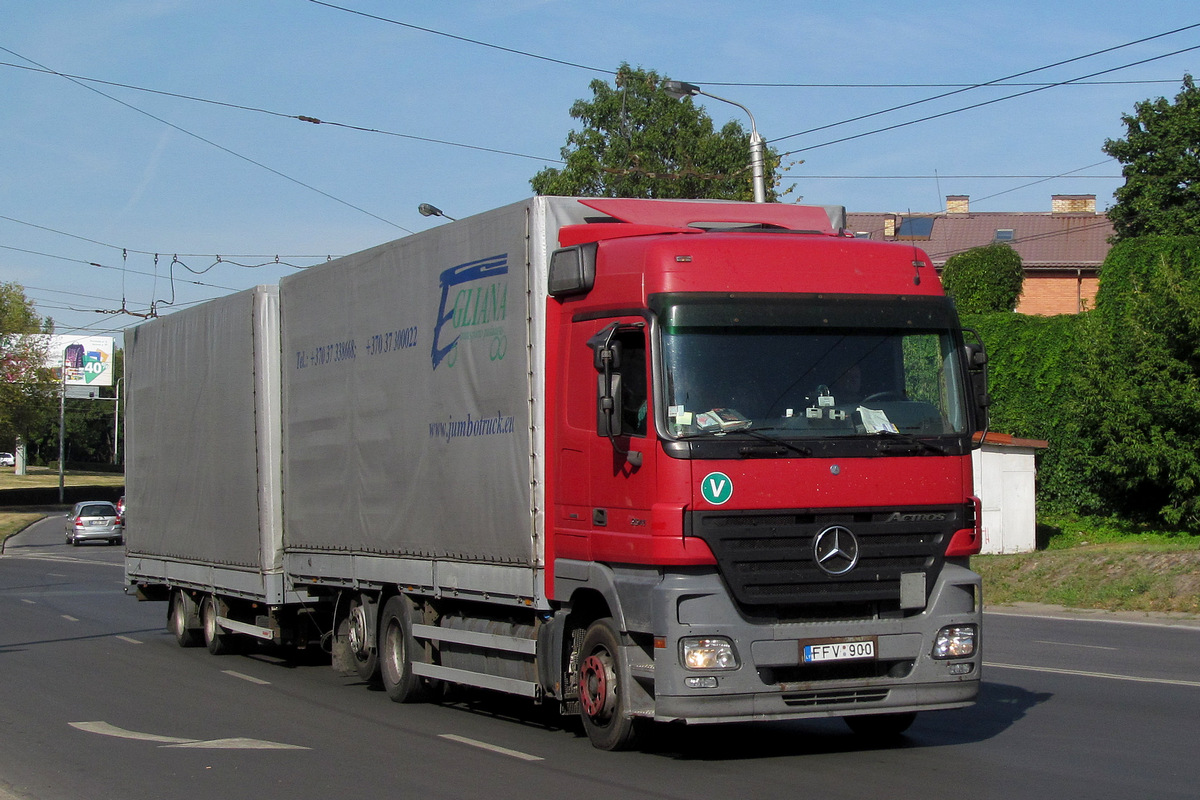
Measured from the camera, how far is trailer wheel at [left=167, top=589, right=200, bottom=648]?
1675cm

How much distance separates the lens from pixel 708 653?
7.87 metres

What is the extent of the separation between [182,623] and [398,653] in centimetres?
614

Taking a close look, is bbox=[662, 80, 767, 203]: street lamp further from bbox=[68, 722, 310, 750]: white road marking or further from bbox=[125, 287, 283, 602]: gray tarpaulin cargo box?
bbox=[68, 722, 310, 750]: white road marking

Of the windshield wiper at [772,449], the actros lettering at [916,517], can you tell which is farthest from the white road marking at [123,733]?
the actros lettering at [916,517]

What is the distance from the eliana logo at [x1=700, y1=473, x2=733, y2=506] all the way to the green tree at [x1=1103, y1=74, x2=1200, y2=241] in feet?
156

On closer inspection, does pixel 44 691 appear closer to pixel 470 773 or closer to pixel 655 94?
pixel 470 773

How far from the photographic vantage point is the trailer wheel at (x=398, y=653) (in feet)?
37.4

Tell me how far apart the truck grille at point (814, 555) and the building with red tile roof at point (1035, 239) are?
54136 millimetres

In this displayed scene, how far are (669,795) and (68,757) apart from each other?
4383mm

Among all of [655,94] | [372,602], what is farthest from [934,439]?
[655,94]

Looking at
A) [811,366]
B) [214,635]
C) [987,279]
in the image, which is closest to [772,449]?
[811,366]

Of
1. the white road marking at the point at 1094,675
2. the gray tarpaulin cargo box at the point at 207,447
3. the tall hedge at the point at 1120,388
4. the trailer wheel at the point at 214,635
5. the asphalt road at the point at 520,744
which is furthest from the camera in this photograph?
the tall hedge at the point at 1120,388

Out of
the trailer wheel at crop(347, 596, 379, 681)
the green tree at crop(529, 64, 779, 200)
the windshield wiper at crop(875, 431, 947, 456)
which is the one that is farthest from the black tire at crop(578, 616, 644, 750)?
the green tree at crop(529, 64, 779, 200)

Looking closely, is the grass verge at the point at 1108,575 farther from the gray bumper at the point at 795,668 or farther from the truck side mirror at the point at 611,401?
the truck side mirror at the point at 611,401
